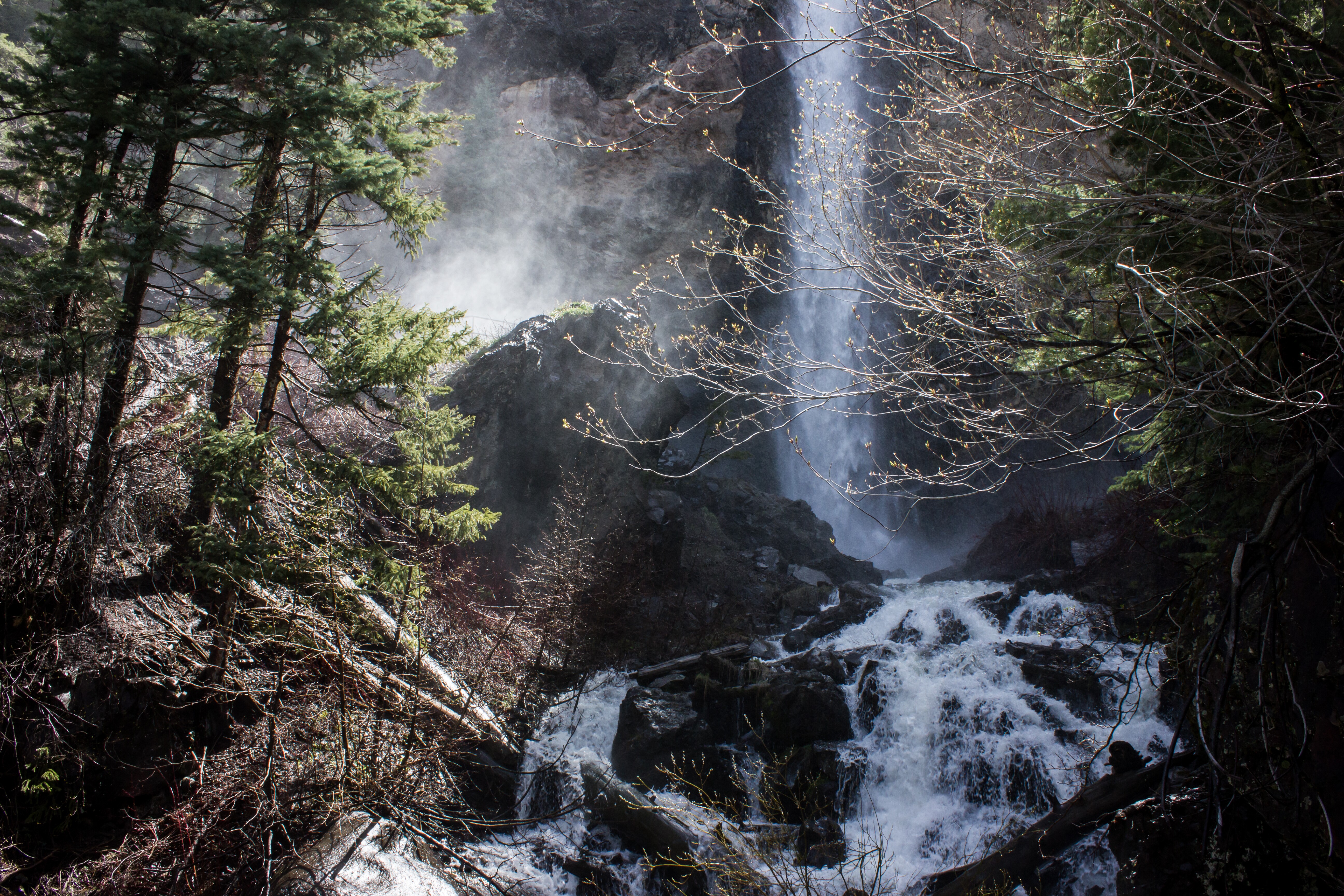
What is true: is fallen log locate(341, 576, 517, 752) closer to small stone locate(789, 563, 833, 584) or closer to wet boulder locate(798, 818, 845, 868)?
wet boulder locate(798, 818, 845, 868)

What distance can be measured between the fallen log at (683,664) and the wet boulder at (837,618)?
1547 millimetres

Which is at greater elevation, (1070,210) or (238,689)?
(1070,210)

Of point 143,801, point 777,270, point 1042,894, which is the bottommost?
point 143,801

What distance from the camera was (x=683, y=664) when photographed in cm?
1264

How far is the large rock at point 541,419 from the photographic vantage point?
55.5 feet

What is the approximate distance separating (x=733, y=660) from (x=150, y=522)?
9132mm

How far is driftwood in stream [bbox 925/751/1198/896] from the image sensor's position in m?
6.65

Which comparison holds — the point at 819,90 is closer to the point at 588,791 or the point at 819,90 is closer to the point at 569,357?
the point at 569,357

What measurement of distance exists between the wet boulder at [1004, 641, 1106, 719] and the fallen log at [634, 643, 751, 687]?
4703 mm

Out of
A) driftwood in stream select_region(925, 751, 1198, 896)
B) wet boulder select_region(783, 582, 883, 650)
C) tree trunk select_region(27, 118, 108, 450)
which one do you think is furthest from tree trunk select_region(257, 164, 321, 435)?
wet boulder select_region(783, 582, 883, 650)

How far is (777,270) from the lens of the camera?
200 inches

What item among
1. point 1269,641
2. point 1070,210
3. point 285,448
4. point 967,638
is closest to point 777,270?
point 1070,210

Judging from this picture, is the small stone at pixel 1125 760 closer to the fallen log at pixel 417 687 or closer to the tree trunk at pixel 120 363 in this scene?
the fallen log at pixel 417 687

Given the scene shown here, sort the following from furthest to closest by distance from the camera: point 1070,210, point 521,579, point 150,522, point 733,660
A: 1. point 521,579
2. point 733,660
3. point 150,522
4. point 1070,210
